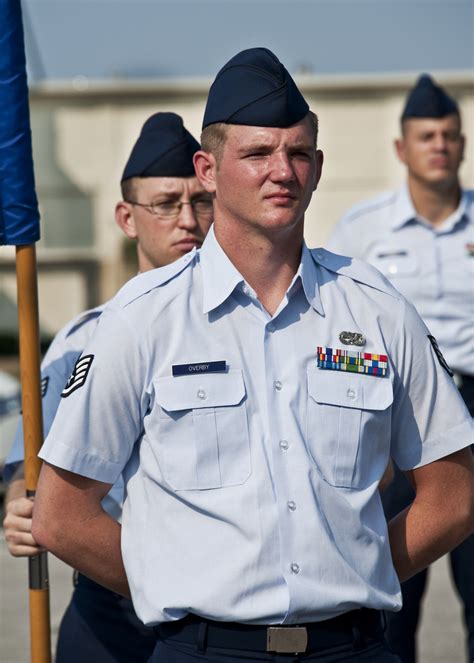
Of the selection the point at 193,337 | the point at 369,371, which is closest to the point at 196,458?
the point at 193,337

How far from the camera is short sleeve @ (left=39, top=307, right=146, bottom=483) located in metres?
2.55

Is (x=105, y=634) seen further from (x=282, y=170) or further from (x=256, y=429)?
(x=282, y=170)

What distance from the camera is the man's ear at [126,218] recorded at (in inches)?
150

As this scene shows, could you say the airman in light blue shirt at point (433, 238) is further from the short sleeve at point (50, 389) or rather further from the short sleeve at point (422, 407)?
the short sleeve at point (422, 407)

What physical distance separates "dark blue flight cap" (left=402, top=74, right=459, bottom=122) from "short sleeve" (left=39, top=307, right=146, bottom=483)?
100 inches

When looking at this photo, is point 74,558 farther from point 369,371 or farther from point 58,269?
point 58,269

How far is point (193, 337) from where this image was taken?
101 inches

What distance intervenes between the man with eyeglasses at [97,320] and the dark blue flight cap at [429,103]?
4.36ft

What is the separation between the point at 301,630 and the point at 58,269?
940 inches

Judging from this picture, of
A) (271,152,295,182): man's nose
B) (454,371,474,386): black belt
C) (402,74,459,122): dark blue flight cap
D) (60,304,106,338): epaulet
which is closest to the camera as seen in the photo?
(271,152,295,182): man's nose

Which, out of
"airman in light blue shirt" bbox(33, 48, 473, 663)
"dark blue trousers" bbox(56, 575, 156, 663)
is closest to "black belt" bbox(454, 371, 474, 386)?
"dark blue trousers" bbox(56, 575, 156, 663)

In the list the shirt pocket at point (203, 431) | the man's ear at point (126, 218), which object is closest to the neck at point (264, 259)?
the shirt pocket at point (203, 431)

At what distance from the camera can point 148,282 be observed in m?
2.67

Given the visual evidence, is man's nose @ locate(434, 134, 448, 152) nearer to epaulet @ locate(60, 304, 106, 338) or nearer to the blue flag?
epaulet @ locate(60, 304, 106, 338)
